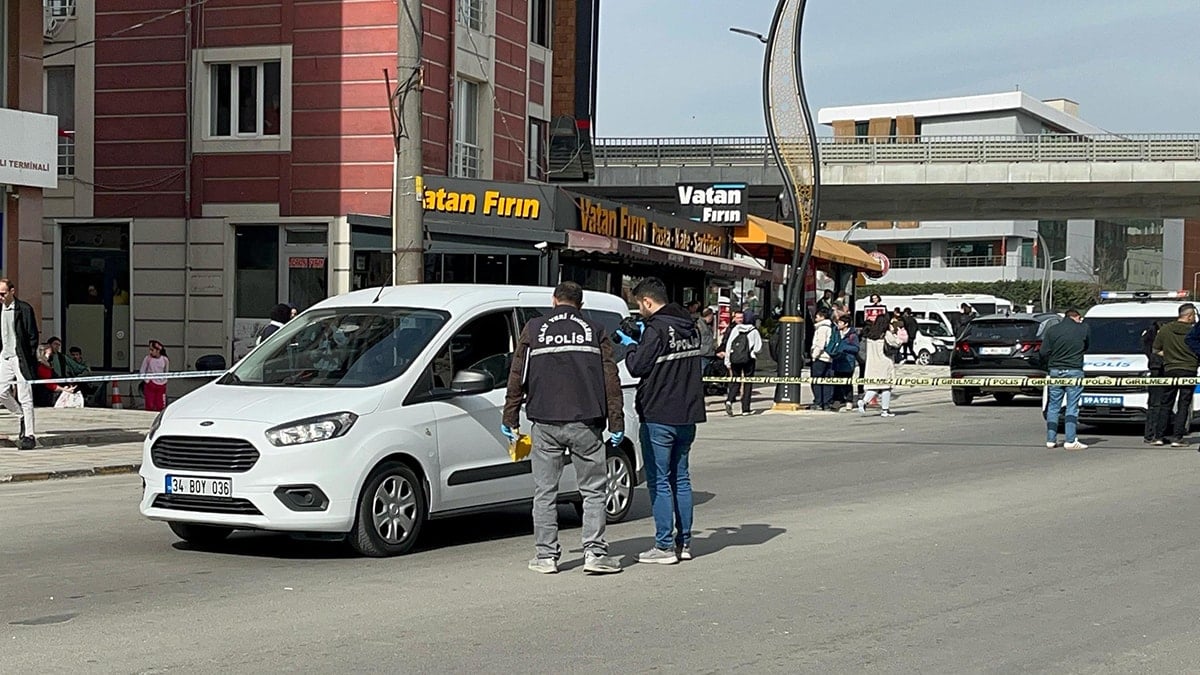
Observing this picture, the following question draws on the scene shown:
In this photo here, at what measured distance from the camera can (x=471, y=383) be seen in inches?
390

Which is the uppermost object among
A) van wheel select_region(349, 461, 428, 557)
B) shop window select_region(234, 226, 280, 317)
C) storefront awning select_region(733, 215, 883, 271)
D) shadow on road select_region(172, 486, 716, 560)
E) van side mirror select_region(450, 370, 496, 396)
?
storefront awning select_region(733, 215, 883, 271)

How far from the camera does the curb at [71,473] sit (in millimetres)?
14133

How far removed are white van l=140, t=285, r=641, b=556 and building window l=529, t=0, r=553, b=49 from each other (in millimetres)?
21900

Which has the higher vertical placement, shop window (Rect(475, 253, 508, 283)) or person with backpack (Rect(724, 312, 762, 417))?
shop window (Rect(475, 253, 508, 283))

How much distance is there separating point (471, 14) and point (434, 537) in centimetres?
1949

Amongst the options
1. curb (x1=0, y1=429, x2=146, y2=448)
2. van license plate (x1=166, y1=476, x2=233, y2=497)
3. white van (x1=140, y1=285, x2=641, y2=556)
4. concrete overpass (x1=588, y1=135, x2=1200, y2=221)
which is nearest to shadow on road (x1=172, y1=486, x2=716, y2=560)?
white van (x1=140, y1=285, x2=641, y2=556)

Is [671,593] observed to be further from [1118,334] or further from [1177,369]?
[1118,334]

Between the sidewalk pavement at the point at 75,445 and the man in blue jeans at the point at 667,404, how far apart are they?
7.45m

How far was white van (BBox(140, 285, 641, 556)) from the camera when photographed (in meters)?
9.16

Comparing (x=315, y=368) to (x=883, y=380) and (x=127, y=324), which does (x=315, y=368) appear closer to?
(x=883, y=380)

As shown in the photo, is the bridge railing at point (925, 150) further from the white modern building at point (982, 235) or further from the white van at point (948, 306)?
the white modern building at point (982, 235)

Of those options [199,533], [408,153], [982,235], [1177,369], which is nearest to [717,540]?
[199,533]

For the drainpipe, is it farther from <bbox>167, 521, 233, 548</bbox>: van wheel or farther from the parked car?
<bbox>167, 521, 233, 548</bbox>: van wheel

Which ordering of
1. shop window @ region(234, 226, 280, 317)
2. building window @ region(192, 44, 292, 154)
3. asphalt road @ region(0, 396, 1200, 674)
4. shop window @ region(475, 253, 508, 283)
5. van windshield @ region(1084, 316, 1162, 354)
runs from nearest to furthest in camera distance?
1. asphalt road @ region(0, 396, 1200, 674)
2. van windshield @ region(1084, 316, 1162, 354)
3. building window @ region(192, 44, 292, 154)
4. shop window @ region(234, 226, 280, 317)
5. shop window @ region(475, 253, 508, 283)
